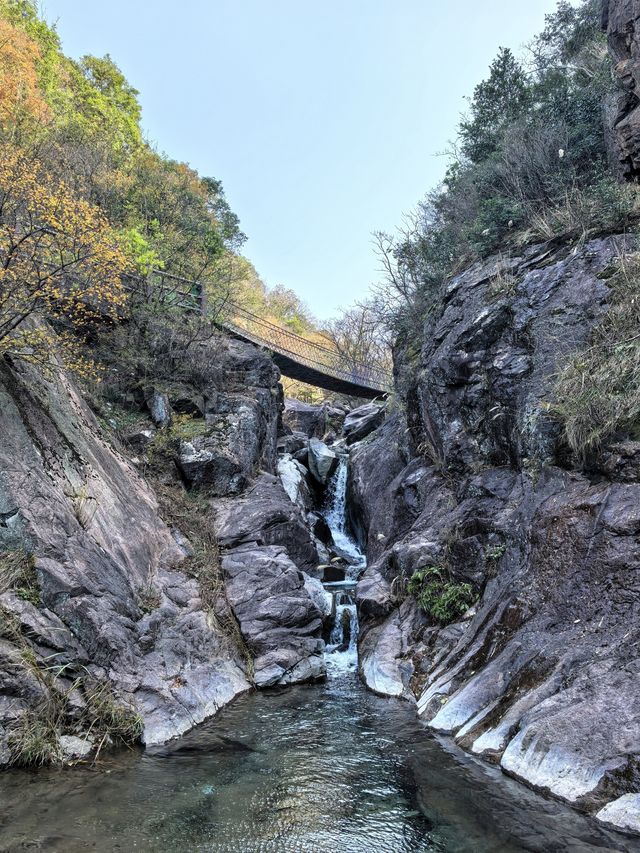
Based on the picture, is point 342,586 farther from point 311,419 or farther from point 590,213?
point 311,419

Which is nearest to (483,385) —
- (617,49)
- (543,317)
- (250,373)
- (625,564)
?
(543,317)

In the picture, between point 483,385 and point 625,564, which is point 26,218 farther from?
point 625,564

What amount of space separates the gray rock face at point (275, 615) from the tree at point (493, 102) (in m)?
13.8

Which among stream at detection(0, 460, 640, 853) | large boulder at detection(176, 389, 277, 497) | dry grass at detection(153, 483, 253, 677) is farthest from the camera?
large boulder at detection(176, 389, 277, 497)

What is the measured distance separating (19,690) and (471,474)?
8.39 meters

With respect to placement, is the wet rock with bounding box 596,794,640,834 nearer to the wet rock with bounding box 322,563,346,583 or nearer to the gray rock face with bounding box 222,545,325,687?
the gray rock face with bounding box 222,545,325,687

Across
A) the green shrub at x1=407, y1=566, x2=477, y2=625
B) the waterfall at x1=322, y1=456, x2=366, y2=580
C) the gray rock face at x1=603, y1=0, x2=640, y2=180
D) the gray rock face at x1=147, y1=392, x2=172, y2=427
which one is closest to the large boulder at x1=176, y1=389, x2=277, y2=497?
the gray rock face at x1=147, y1=392, x2=172, y2=427

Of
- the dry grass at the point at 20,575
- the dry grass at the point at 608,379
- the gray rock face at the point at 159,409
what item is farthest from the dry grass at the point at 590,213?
the dry grass at the point at 20,575

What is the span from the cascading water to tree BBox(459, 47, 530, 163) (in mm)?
11586

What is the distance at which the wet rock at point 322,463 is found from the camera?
→ 19.4m

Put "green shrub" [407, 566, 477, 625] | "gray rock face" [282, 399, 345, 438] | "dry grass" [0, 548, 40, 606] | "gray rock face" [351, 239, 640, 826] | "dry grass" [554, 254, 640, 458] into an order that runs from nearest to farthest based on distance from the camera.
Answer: "gray rock face" [351, 239, 640, 826], "dry grass" [0, 548, 40, 606], "dry grass" [554, 254, 640, 458], "green shrub" [407, 566, 477, 625], "gray rock face" [282, 399, 345, 438]

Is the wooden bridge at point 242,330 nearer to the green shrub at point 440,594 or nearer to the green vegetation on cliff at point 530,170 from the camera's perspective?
the green vegetation on cliff at point 530,170

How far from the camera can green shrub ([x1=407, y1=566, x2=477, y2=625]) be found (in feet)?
28.9

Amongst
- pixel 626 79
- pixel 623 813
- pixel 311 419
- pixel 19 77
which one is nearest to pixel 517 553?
pixel 623 813
